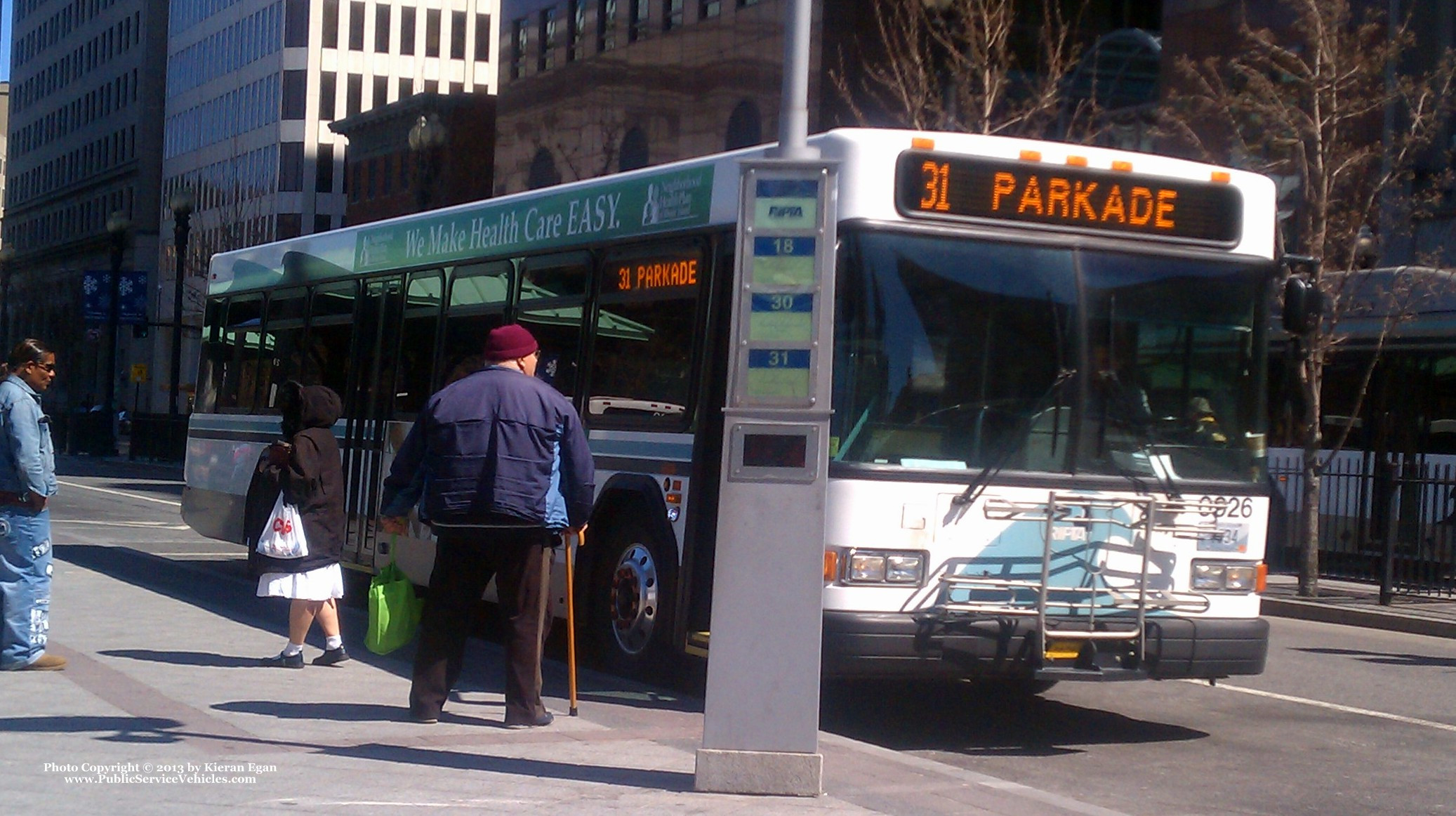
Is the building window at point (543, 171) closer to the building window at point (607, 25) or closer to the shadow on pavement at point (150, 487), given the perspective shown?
the building window at point (607, 25)

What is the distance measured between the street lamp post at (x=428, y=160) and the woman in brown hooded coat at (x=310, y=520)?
37.9m

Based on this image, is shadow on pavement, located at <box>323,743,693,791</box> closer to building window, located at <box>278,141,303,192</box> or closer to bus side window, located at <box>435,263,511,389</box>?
bus side window, located at <box>435,263,511,389</box>

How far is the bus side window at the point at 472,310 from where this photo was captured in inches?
487

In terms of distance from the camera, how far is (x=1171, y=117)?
20.8 meters

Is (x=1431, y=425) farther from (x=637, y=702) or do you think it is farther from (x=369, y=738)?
(x=369, y=738)

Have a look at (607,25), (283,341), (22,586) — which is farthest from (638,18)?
(22,586)

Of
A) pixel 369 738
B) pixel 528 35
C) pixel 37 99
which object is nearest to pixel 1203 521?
pixel 369 738

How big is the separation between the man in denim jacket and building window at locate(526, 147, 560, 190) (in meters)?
42.0

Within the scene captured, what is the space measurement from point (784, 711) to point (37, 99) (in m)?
130

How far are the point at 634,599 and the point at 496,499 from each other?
2.83 m

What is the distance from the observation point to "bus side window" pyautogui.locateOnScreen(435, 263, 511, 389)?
12375 mm

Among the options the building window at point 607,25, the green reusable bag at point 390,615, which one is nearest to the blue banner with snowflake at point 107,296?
the building window at point 607,25

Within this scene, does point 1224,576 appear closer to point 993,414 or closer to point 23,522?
point 993,414

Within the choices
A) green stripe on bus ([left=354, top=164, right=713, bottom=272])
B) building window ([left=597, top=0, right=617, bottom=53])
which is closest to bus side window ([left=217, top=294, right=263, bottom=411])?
green stripe on bus ([left=354, top=164, right=713, bottom=272])
